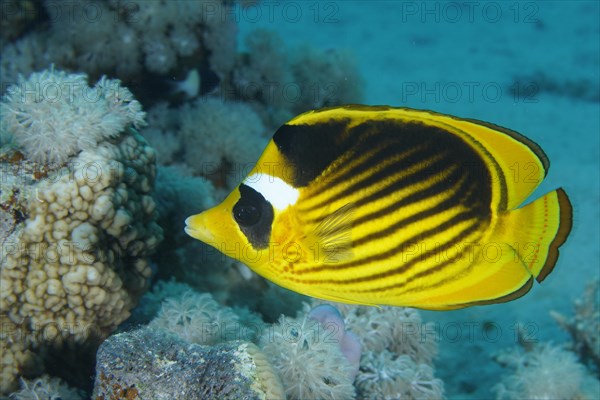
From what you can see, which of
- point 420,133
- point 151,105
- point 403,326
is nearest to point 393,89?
point 151,105

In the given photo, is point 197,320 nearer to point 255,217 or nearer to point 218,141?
point 255,217

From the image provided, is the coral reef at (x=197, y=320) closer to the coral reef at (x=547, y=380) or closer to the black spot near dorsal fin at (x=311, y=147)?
the black spot near dorsal fin at (x=311, y=147)

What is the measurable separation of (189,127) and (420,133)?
3409 millimetres

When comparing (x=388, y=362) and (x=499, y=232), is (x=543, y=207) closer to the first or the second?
(x=499, y=232)

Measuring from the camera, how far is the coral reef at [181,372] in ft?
5.65

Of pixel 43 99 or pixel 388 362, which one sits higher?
pixel 43 99

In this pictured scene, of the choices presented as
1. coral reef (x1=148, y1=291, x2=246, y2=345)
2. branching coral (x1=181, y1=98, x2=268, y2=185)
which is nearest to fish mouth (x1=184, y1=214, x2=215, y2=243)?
coral reef (x1=148, y1=291, x2=246, y2=345)

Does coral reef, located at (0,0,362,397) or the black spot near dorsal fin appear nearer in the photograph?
the black spot near dorsal fin

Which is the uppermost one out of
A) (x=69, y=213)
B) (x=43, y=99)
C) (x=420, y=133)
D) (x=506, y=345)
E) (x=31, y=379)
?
(x=420, y=133)

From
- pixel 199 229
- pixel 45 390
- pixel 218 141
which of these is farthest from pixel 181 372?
pixel 218 141

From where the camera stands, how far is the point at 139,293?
261 cm

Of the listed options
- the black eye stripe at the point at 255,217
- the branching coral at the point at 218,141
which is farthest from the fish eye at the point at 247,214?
the branching coral at the point at 218,141

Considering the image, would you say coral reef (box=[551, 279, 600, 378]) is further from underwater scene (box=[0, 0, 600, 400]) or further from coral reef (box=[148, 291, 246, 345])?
coral reef (box=[148, 291, 246, 345])

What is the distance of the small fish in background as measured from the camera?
148 centimetres
